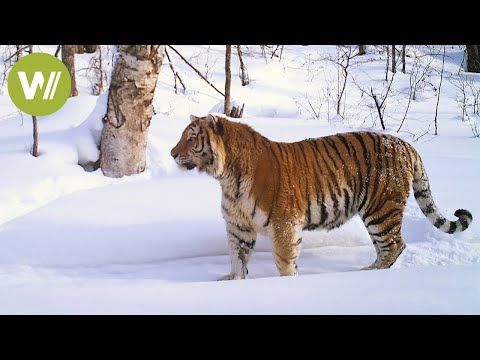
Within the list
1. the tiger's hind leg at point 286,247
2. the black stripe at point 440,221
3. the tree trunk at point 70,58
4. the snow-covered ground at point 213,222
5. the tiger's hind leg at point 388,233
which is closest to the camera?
the snow-covered ground at point 213,222

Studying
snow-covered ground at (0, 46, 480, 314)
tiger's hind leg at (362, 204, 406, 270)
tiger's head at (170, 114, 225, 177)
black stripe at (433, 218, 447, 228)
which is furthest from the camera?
black stripe at (433, 218, 447, 228)

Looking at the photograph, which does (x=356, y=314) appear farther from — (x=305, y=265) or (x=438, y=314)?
(x=305, y=265)

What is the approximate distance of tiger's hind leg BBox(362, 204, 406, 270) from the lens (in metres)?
2.99

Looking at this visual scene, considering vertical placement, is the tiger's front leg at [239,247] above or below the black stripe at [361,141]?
below

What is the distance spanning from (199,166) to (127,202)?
2.88 feet

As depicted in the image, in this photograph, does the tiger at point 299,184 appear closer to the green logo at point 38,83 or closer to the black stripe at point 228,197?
the black stripe at point 228,197

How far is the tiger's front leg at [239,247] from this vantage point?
2.94m

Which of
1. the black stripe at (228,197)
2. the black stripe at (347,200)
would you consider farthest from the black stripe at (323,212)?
the black stripe at (228,197)

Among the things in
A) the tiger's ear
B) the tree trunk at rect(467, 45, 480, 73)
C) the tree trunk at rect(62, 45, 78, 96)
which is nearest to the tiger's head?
the tiger's ear

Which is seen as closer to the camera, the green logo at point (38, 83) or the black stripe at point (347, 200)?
the green logo at point (38, 83)

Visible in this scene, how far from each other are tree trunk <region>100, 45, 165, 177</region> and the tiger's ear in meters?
1.41

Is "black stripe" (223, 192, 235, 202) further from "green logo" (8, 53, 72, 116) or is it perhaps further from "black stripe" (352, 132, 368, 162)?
"green logo" (8, 53, 72, 116)

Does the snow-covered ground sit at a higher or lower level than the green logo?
lower

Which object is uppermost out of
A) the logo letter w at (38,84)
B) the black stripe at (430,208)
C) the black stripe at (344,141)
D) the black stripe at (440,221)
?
the logo letter w at (38,84)
